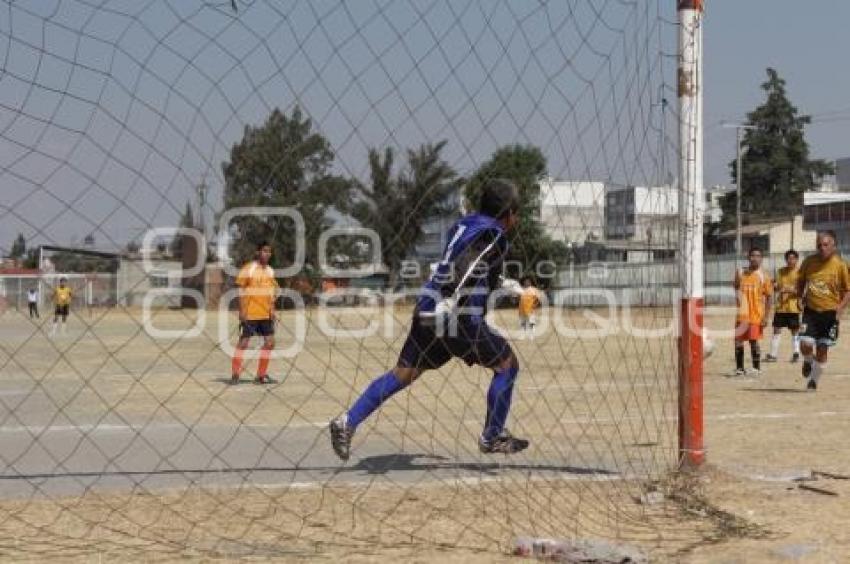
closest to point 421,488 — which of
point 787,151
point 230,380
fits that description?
point 230,380

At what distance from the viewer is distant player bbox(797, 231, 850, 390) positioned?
44.3ft

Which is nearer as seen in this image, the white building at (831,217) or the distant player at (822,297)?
the distant player at (822,297)

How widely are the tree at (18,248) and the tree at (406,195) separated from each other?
1.71 meters

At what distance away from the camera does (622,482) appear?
24.6 feet

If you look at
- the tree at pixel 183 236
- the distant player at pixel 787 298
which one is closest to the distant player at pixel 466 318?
the tree at pixel 183 236

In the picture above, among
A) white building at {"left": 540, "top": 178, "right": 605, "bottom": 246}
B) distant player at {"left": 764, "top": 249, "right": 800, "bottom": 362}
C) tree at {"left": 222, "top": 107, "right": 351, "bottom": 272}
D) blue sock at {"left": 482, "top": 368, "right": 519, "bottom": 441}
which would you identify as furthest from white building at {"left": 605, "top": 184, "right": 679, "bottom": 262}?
distant player at {"left": 764, "top": 249, "right": 800, "bottom": 362}

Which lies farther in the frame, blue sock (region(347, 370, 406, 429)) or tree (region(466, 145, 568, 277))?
blue sock (region(347, 370, 406, 429))

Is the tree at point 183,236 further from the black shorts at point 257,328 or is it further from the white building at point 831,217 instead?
the white building at point 831,217

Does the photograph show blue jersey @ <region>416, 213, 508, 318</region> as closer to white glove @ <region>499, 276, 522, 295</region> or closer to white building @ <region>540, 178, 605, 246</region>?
white glove @ <region>499, 276, 522, 295</region>

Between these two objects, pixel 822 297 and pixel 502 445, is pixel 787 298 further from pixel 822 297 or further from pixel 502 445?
pixel 502 445

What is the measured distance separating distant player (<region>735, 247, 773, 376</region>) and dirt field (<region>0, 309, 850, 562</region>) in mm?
1956

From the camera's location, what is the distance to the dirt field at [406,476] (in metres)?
5.91

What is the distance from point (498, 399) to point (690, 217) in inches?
68.3

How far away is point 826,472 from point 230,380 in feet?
30.3
